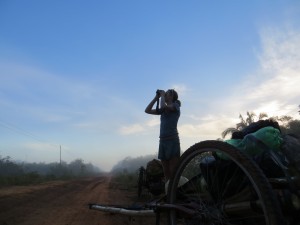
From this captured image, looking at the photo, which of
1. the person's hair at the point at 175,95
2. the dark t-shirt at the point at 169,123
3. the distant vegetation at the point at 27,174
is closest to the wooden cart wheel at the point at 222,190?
the dark t-shirt at the point at 169,123

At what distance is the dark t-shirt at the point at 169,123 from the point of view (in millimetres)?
4922

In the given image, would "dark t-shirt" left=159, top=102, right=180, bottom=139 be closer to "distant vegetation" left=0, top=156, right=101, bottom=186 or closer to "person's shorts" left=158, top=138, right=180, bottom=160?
"person's shorts" left=158, top=138, right=180, bottom=160

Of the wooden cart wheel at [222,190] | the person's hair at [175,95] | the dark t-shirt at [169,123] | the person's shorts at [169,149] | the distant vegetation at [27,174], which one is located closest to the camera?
the wooden cart wheel at [222,190]

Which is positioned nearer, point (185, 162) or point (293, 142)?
point (293, 142)

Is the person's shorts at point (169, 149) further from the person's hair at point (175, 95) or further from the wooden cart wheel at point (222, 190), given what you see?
the wooden cart wheel at point (222, 190)

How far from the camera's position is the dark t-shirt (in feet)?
16.1

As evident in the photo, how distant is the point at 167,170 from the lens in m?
4.86

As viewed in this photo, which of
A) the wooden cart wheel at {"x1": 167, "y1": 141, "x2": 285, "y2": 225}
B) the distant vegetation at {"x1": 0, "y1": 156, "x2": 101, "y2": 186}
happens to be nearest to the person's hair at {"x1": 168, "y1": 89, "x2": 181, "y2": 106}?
the wooden cart wheel at {"x1": 167, "y1": 141, "x2": 285, "y2": 225}

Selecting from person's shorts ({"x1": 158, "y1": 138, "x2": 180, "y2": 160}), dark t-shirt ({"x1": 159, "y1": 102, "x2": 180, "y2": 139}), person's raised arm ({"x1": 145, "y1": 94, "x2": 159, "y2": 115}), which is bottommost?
person's shorts ({"x1": 158, "y1": 138, "x2": 180, "y2": 160})

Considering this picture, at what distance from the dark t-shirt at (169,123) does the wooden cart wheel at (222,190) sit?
160 centimetres

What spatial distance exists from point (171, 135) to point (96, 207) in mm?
1463

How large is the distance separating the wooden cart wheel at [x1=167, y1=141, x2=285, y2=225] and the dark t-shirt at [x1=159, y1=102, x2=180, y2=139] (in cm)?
160

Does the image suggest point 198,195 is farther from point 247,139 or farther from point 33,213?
point 33,213

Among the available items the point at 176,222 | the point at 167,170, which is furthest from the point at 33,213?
A: the point at 176,222
